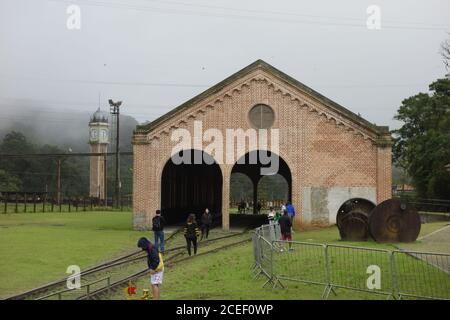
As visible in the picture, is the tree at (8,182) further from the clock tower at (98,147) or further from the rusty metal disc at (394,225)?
the rusty metal disc at (394,225)

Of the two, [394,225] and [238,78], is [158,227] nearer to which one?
[394,225]

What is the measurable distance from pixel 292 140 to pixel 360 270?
17.5 m

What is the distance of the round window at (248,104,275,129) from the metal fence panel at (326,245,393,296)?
16.0 metres

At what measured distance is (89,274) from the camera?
17.2 meters

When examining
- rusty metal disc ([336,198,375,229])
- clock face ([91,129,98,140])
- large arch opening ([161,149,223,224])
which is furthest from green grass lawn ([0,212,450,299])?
clock face ([91,129,98,140])

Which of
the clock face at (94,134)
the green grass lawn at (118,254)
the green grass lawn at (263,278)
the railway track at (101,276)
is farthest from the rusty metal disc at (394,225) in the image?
the clock face at (94,134)

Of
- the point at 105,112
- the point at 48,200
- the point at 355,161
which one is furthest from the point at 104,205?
the point at 355,161

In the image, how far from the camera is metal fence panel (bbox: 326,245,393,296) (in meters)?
12.7

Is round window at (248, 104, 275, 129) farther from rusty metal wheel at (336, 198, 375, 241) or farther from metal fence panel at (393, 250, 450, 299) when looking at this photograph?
metal fence panel at (393, 250, 450, 299)

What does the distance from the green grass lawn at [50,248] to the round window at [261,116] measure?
7.91m

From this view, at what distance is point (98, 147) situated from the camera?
83688 mm

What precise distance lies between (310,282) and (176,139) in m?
19.5
